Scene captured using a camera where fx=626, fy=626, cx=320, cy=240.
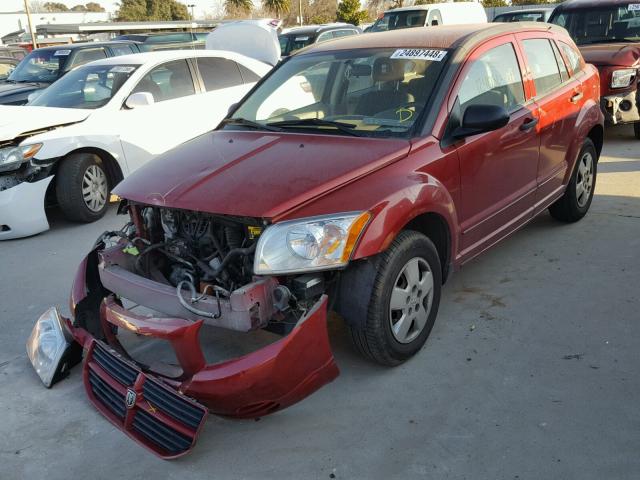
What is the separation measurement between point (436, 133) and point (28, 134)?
4.40 metres

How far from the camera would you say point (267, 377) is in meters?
2.66

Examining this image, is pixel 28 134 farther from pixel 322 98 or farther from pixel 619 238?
pixel 619 238

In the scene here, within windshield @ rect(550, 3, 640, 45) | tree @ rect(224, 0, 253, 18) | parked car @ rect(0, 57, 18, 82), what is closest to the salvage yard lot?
windshield @ rect(550, 3, 640, 45)

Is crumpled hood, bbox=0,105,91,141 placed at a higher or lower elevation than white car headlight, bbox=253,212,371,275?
higher

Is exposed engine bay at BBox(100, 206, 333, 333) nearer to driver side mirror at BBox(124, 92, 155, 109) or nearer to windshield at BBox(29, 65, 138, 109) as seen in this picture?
driver side mirror at BBox(124, 92, 155, 109)

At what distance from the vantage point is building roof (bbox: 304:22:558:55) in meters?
4.00

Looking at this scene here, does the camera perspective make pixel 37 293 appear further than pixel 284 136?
Yes

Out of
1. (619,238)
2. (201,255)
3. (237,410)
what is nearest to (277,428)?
(237,410)

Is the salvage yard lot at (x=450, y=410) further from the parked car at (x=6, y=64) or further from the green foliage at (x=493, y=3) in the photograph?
the green foliage at (x=493, y=3)

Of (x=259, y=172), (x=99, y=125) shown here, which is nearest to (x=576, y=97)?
(x=259, y=172)

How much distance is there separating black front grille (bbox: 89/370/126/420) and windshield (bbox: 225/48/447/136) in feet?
6.02

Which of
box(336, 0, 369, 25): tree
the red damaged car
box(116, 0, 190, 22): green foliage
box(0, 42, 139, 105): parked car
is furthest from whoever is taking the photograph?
box(116, 0, 190, 22): green foliage

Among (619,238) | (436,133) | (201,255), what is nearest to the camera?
(201,255)

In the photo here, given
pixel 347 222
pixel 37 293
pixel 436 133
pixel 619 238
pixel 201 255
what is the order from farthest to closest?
1. pixel 619 238
2. pixel 37 293
3. pixel 436 133
4. pixel 201 255
5. pixel 347 222
